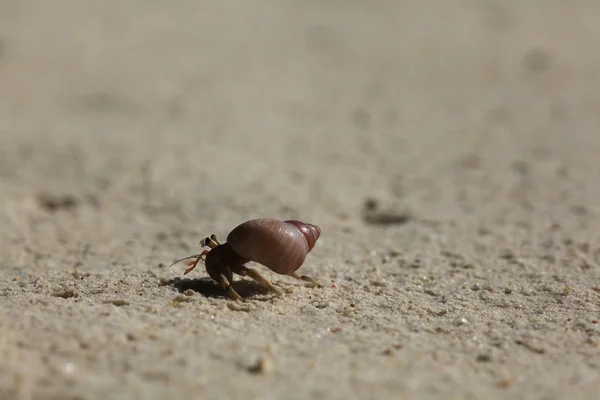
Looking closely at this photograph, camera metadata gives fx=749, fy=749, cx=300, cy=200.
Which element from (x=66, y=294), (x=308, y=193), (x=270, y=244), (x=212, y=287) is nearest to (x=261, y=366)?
(x=270, y=244)

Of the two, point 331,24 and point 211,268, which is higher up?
point 331,24

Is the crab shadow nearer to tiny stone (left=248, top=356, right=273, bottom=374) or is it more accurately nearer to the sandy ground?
the sandy ground

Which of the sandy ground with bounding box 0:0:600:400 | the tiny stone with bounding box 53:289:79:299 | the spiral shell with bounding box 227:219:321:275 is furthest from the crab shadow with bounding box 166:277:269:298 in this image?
the tiny stone with bounding box 53:289:79:299

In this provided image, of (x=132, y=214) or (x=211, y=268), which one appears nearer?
(x=211, y=268)

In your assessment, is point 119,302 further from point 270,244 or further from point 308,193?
point 308,193

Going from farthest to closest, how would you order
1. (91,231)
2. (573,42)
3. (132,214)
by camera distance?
(573,42), (132,214), (91,231)

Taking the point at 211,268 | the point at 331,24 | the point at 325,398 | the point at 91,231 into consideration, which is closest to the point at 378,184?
the point at 91,231

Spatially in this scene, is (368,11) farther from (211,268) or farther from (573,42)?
(211,268)
